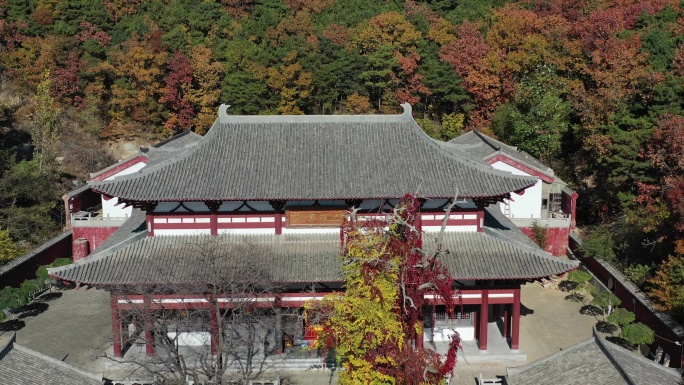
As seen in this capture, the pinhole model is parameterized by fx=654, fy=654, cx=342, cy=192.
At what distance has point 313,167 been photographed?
2516 cm

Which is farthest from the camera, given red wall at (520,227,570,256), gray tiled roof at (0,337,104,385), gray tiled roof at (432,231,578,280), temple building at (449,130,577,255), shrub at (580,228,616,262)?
red wall at (520,227,570,256)

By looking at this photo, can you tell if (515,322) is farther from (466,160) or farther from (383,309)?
(383,309)

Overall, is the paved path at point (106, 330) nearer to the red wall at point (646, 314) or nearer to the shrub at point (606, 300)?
the shrub at point (606, 300)

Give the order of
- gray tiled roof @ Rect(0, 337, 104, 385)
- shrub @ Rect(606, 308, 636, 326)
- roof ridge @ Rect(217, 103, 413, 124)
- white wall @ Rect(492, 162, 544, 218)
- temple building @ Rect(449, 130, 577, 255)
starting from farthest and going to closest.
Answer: white wall @ Rect(492, 162, 544, 218), temple building @ Rect(449, 130, 577, 255), roof ridge @ Rect(217, 103, 413, 124), shrub @ Rect(606, 308, 636, 326), gray tiled roof @ Rect(0, 337, 104, 385)

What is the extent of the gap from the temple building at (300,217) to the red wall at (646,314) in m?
4.48

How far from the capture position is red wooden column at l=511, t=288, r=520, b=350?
24.3 metres

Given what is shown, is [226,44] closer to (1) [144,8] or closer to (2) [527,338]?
(1) [144,8]

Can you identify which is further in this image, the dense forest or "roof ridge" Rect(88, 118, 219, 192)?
the dense forest

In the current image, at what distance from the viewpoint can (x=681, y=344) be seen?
22.5 metres

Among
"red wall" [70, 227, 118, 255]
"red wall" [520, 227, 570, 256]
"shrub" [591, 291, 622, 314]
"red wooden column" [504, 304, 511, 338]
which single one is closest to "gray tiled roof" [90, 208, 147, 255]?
"red wall" [70, 227, 118, 255]

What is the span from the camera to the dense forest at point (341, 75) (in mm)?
36781

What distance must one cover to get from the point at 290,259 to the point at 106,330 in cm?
916

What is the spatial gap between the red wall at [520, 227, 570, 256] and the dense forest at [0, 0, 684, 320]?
5.92ft

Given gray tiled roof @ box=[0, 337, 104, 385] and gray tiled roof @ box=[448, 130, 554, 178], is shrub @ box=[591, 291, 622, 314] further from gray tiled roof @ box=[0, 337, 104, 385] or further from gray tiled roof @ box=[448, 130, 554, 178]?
gray tiled roof @ box=[0, 337, 104, 385]
